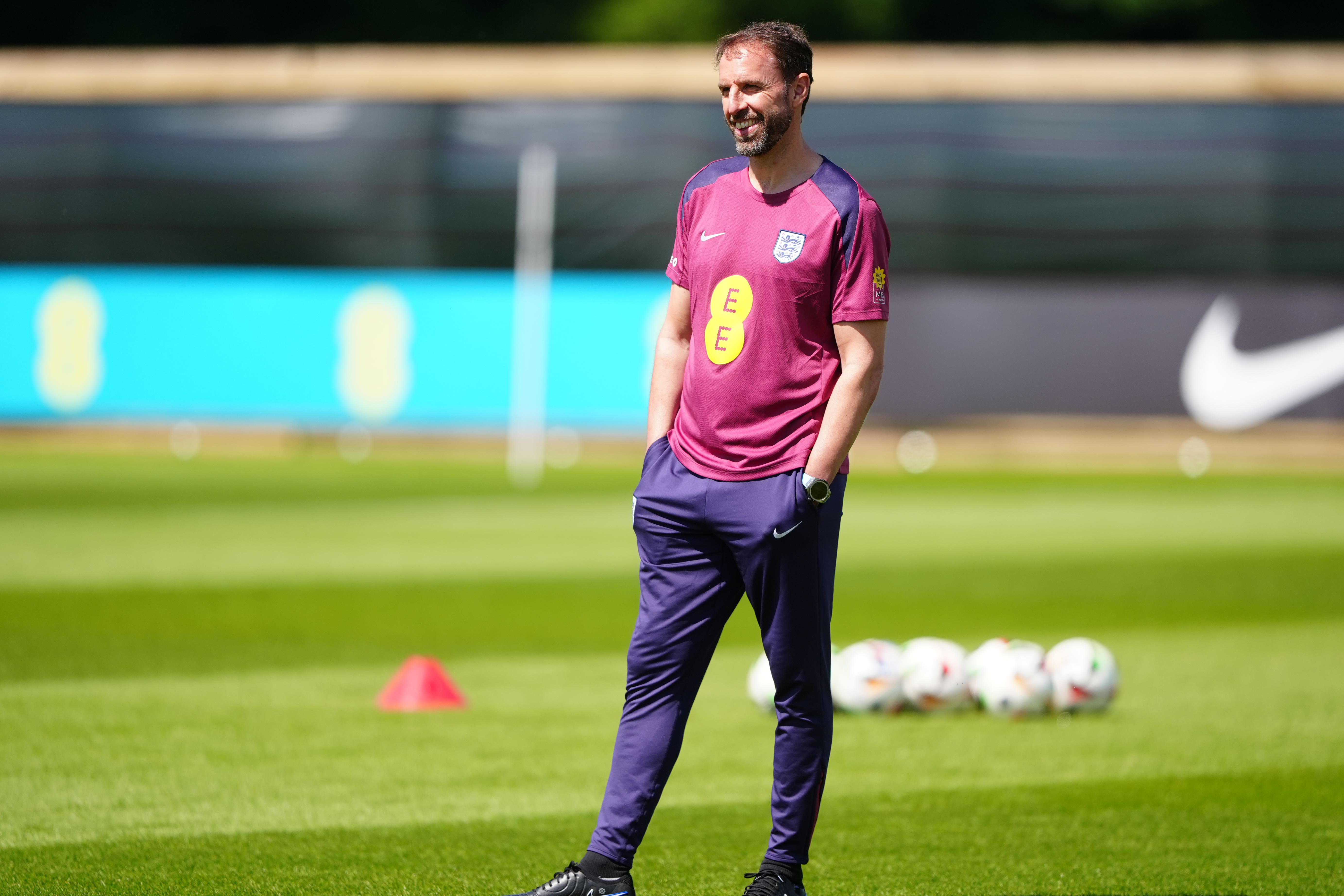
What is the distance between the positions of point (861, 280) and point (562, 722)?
386cm

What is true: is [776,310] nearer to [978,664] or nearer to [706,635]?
[706,635]

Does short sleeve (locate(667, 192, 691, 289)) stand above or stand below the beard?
below

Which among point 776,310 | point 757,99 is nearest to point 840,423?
point 776,310

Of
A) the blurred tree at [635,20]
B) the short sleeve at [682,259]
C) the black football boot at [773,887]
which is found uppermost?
the blurred tree at [635,20]

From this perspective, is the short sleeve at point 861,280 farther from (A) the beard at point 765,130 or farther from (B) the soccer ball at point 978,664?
(B) the soccer ball at point 978,664

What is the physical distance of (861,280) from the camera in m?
4.30

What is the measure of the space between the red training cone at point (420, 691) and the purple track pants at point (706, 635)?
3.38 meters

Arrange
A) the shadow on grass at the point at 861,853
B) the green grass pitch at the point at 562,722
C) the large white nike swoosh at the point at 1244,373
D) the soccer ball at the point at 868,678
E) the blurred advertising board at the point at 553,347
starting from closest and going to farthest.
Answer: the shadow on grass at the point at 861,853 < the green grass pitch at the point at 562,722 < the soccer ball at the point at 868,678 < the large white nike swoosh at the point at 1244,373 < the blurred advertising board at the point at 553,347

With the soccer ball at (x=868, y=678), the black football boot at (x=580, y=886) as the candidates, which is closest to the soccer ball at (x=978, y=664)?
the soccer ball at (x=868, y=678)

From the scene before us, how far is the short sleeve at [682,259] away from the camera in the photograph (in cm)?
457

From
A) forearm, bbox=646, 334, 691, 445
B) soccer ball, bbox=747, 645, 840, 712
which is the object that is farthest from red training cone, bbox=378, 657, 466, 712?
forearm, bbox=646, 334, 691, 445

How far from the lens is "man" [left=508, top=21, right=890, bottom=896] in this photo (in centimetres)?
432

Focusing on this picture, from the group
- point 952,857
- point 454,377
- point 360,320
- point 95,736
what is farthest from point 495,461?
point 952,857

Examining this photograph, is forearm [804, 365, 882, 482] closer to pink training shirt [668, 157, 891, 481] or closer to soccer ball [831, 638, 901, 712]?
pink training shirt [668, 157, 891, 481]
